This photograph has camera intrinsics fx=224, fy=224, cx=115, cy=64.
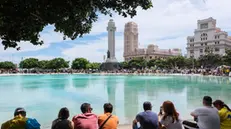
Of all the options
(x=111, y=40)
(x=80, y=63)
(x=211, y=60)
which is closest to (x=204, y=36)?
(x=211, y=60)

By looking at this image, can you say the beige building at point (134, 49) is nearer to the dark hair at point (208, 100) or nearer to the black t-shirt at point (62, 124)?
the dark hair at point (208, 100)

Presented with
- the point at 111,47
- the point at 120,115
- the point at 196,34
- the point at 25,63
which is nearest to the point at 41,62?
the point at 25,63

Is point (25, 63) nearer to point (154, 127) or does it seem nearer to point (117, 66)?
point (117, 66)

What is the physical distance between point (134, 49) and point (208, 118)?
15258cm

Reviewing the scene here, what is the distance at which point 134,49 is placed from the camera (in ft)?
513

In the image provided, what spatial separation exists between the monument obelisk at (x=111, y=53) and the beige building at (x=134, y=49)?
53785 mm

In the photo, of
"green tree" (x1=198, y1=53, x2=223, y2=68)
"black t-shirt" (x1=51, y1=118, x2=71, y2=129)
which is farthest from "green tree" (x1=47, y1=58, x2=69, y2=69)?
"black t-shirt" (x1=51, y1=118, x2=71, y2=129)

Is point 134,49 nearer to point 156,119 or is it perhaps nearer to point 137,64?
point 137,64

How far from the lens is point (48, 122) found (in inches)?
357

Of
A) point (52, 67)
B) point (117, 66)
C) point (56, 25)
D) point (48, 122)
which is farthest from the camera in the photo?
point (52, 67)

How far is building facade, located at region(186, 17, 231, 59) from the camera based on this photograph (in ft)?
344

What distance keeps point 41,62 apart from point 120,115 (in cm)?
10800

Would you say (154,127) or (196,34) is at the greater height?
(196,34)

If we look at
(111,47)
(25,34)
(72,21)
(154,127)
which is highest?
(111,47)
